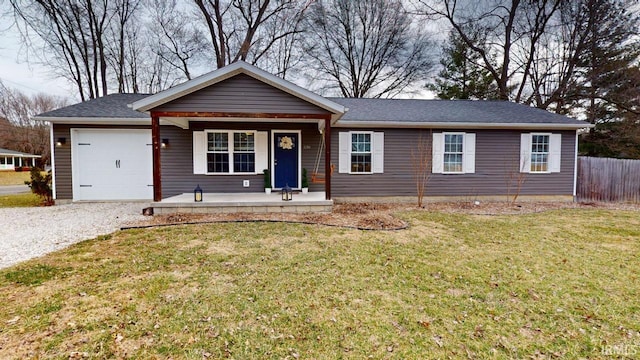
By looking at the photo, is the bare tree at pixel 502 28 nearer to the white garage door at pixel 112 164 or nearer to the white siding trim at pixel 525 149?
the white siding trim at pixel 525 149

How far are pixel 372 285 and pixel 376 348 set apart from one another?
1.11 meters

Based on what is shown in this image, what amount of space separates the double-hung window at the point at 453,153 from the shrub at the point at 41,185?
12.5m

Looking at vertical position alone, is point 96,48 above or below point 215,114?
above

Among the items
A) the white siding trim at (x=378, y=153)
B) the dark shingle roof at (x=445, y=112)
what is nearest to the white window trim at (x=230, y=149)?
the dark shingle roof at (x=445, y=112)

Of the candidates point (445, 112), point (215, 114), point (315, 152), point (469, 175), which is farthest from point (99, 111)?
point (469, 175)

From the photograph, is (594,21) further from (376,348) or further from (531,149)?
(376,348)

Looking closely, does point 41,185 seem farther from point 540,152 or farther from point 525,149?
point 540,152

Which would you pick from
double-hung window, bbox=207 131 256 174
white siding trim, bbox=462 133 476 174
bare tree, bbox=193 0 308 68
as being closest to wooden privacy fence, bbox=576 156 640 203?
white siding trim, bbox=462 133 476 174

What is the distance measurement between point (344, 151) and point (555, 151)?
23.6 ft

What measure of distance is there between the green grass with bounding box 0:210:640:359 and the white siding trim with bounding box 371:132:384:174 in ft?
13.9

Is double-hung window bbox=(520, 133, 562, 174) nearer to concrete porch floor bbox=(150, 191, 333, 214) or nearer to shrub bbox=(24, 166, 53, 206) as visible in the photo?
concrete porch floor bbox=(150, 191, 333, 214)

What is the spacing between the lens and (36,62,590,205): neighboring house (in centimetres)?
866

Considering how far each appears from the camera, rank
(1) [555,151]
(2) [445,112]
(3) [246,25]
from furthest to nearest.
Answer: (3) [246,25]
(2) [445,112]
(1) [555,151]

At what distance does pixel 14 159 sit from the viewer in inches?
1261
